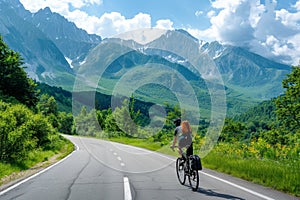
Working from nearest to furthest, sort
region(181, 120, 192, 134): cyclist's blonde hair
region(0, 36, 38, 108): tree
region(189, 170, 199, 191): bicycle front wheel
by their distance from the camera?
1. region(189, 170, 199, 191): bicycle front wheel
2. region(181, 120, 192, 134): cyclist's blonde hair
3. region(0, 36, 38, 108): tree

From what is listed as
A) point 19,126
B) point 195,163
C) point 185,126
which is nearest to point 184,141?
point 185,126

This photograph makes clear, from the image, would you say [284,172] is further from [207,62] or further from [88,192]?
[88,192]

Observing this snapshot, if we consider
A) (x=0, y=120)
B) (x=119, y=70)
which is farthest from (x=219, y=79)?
(x=0, y=120)

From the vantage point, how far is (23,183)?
1012 centimetres

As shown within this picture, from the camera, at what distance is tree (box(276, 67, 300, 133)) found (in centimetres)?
3651

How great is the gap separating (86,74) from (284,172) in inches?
360

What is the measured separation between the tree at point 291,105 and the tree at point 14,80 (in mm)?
28878

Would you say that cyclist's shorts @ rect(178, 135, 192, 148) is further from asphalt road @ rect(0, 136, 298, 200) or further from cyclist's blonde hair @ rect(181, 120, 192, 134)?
asphalt road @ rect(0, 136, 298, 200)

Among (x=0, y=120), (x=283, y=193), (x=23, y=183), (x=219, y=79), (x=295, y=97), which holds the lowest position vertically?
(x=23, y=183)

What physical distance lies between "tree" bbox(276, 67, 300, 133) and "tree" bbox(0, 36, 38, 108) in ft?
94.7

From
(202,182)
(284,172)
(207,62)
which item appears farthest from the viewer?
(207,62)

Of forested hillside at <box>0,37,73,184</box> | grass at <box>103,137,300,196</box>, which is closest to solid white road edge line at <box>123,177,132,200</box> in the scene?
grass at <box>103,137,300,196</box>

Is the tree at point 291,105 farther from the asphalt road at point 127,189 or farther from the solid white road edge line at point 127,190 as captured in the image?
the solid white road edge line at point 127,190

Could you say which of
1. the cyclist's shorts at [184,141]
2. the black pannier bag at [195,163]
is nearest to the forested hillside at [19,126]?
the cyclist's shorts at [184,141]
